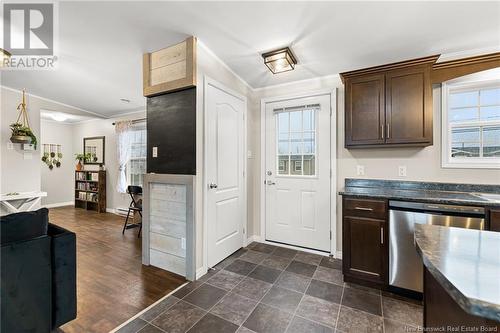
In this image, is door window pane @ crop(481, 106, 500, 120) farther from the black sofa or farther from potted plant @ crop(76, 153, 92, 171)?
potted plant @ crop(76, 153, 92, 171)

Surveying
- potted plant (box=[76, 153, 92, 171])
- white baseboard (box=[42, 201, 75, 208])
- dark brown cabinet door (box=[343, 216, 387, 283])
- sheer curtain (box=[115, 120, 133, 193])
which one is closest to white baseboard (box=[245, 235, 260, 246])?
dark brown cabinet door (box=[343, 216, 387, 283])

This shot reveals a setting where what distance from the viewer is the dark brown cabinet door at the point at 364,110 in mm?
2398

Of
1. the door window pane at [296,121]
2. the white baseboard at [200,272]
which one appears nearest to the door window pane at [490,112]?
the door window pane at [296,121]

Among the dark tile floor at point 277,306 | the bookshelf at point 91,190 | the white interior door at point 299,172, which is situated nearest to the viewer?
the dark tile floor at point 277,306

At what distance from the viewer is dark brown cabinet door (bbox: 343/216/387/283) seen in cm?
210

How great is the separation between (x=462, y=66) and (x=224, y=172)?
2764 mm

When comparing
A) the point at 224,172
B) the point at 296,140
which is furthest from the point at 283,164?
the point at 224,172

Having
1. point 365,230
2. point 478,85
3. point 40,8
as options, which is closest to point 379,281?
point 365,230

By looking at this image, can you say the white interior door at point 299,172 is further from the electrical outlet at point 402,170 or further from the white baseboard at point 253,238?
the electrical outlet at point 402,170

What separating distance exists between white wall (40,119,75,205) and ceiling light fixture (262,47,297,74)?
667 centimetres

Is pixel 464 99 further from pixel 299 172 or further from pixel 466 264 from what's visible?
pixel 466 264

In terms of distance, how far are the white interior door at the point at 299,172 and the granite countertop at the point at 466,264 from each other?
73.6 inches

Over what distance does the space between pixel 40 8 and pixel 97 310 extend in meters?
2.58

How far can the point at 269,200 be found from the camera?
3.31m
